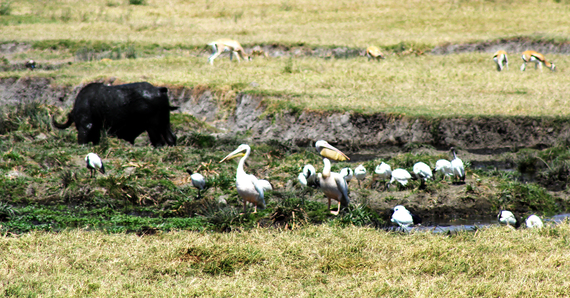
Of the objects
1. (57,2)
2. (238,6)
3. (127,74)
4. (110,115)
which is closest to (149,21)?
(238,6)

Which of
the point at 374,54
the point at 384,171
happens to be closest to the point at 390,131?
the point at 384,171

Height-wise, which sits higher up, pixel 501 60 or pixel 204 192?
pixel 204 192

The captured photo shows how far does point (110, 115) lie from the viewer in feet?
44.1

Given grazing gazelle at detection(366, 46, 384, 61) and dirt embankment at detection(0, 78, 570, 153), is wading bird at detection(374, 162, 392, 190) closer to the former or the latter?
dirt embankment at detection(0, 78, 570, 153)

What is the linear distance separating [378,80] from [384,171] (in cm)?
985

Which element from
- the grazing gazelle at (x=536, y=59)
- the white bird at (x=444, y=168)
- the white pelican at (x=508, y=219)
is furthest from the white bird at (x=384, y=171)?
the grazing gazelle at (x=536, y=59)

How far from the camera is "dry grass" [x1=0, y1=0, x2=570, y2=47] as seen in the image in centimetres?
3206

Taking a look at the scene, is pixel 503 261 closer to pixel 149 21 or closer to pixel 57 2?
pixel 149 21

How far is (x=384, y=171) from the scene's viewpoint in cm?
1092

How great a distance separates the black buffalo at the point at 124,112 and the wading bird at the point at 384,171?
4811mm

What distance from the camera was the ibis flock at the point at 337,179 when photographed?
893 centimetres

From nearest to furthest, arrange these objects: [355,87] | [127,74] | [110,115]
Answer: [110,115]
[355,87]
[127,74]

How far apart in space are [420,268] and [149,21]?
112 feet

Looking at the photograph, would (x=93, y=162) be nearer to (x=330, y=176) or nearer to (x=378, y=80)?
(x=330, y=176)
